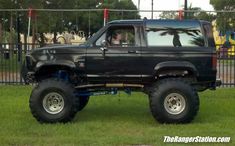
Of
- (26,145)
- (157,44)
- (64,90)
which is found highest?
(157,44)

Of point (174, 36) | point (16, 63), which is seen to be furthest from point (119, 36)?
point (16, 63)

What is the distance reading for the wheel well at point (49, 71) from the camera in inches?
376

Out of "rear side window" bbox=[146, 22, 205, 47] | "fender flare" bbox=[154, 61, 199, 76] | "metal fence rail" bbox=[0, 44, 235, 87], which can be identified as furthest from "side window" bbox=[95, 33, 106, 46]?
"metal fence rail" bbox=[0, 44, 235, 87]

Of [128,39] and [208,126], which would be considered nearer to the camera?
[208,126]

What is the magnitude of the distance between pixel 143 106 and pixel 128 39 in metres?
2.45

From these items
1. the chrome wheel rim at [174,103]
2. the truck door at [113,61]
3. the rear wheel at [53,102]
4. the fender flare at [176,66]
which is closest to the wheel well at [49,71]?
the rear wheel at [53,102]

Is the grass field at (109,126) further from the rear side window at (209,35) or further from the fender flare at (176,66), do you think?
the rear side window at (209,35)

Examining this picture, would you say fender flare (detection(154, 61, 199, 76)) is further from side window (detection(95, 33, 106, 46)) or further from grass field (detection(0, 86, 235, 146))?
side window (detection(95, 33, 106, 46))

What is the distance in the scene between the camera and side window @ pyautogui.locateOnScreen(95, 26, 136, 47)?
959 cm

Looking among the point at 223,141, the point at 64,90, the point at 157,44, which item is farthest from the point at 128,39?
the point at 223,141

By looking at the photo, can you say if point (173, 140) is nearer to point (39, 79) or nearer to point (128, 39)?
point (128, 39)

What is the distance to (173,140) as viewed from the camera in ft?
25.4

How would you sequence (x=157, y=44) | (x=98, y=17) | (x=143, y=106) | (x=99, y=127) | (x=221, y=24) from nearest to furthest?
(x=99, y=127) → (x=157, y=44) → (x=143, y=106) → (x=221, y=24) → (x=98, y=17)

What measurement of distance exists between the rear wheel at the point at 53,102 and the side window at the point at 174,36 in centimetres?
190
